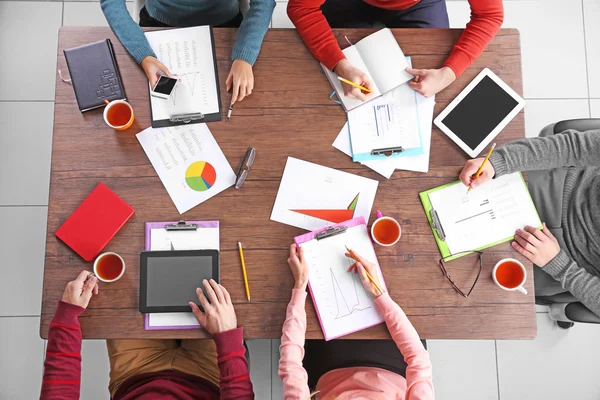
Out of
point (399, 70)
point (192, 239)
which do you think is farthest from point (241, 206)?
point (399, 70)

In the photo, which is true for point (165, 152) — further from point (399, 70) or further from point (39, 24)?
point (39, 24)

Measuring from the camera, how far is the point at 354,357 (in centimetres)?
156

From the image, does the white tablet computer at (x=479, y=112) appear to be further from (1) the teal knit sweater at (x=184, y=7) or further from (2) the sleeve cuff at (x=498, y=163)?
(1) the teal knit sweater at (x=184, y=7)

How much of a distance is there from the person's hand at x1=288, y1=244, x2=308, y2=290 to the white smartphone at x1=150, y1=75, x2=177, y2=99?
1.90 feet

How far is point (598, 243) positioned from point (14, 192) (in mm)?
2329

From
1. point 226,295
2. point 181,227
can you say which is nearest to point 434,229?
point 226,295

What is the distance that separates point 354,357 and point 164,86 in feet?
3.36

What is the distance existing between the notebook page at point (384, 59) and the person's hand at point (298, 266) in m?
0.54

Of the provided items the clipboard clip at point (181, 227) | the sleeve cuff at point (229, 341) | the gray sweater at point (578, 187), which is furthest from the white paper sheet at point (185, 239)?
the gray sweater at point (578, 187)

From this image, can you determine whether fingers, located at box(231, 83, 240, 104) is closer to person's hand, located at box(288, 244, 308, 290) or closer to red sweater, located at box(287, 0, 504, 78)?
red sweater, located at box(287, 0, 504, 78)

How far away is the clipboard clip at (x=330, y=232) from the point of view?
53.1 inches

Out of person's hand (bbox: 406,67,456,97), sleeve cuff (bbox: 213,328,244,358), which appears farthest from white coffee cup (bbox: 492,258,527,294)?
Answer: sleeve cuff (bbox: 213,328,244,358)

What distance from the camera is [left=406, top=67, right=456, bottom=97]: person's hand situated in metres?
1.42

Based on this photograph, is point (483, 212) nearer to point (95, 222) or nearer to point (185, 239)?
point (185, 239)
